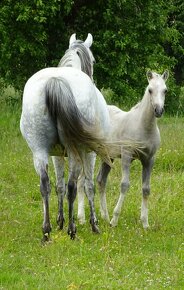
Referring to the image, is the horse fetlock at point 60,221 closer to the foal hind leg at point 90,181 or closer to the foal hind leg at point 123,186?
the foal hind leg at point 90,181

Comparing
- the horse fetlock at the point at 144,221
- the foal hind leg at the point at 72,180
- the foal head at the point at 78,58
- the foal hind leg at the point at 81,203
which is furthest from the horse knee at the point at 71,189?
the foal head at the point at 78,58


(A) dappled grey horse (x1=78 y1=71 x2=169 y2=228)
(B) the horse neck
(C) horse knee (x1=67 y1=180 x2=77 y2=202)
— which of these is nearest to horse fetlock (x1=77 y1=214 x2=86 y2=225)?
(A) dappled grey horse (x1=78 y1=71 x2=169 y2=228)

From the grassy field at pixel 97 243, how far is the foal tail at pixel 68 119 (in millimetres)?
985

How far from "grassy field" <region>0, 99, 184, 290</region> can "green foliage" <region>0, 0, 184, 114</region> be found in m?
5.63

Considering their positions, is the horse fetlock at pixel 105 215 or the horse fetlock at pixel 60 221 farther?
the horse fetlock at pixel 105 215

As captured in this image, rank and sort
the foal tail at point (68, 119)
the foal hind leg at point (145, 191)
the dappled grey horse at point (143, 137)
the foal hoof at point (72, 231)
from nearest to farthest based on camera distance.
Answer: the foal tail at point (68, 119)
the foal hoof at point (72, 231)
the dappled grey horse at point (143, 137)
the foal hind leg at point (145, 191)

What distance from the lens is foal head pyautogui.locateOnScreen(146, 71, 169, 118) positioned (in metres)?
7.39

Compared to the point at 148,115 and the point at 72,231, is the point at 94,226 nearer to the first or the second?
the point at 72,231

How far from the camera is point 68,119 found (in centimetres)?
637

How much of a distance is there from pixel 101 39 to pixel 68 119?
10810 mm

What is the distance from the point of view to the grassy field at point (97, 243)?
5.53 m

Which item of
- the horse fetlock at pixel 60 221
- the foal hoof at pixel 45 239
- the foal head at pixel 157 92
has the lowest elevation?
the horse fetlock at pixel 60 221

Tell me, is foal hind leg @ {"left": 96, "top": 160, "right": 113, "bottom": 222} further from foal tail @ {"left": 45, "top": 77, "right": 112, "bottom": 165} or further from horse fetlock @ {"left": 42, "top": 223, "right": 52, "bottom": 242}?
foal tail @ {"left": 45, "top": 77, "right": 112, "bottom": 165}

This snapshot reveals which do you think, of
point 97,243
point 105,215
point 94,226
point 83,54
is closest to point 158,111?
point 83,54
